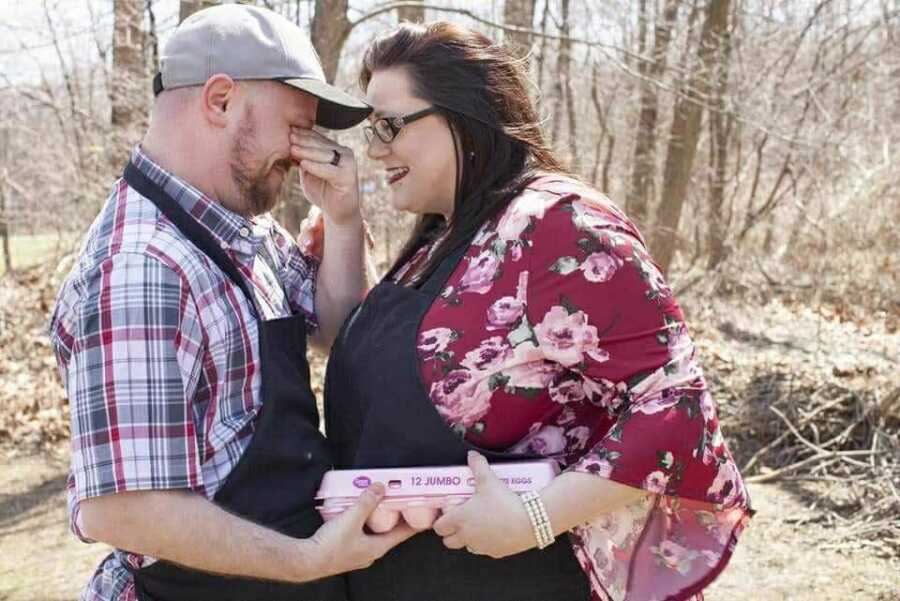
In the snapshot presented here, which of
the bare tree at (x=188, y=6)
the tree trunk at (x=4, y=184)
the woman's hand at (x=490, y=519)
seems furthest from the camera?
the tree trunk at (x=4, y=184)

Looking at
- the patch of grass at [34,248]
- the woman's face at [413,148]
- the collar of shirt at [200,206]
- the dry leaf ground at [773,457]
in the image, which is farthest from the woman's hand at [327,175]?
the patch of grass at [34,248]

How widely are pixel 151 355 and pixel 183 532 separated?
0.33 metres

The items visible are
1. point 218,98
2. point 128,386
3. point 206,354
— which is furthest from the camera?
point 218,98

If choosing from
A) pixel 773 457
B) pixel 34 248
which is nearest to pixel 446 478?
pixel 773 457

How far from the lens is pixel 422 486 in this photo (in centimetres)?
199

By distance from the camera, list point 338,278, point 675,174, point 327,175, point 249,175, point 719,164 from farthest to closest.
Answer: point 719,164 → point 675,174 → point 338,278 → point 327,175 → point 249,175

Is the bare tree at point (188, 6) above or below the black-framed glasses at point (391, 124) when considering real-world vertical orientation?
below

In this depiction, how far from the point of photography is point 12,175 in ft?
38.8

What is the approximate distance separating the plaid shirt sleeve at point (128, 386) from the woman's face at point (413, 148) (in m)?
0.77

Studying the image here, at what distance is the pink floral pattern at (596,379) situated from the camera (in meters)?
1.94

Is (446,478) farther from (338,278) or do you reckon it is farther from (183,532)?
(338,278)

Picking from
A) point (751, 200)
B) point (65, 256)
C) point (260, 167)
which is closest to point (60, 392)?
point (65, 256)

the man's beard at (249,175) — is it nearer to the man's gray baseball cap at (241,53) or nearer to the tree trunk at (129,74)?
the man's gray baseball cap at (241,53)

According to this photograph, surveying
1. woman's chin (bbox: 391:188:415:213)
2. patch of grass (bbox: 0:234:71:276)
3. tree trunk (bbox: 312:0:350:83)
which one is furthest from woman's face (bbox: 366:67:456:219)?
patch of grass (bbox: 0:234:71:276)
